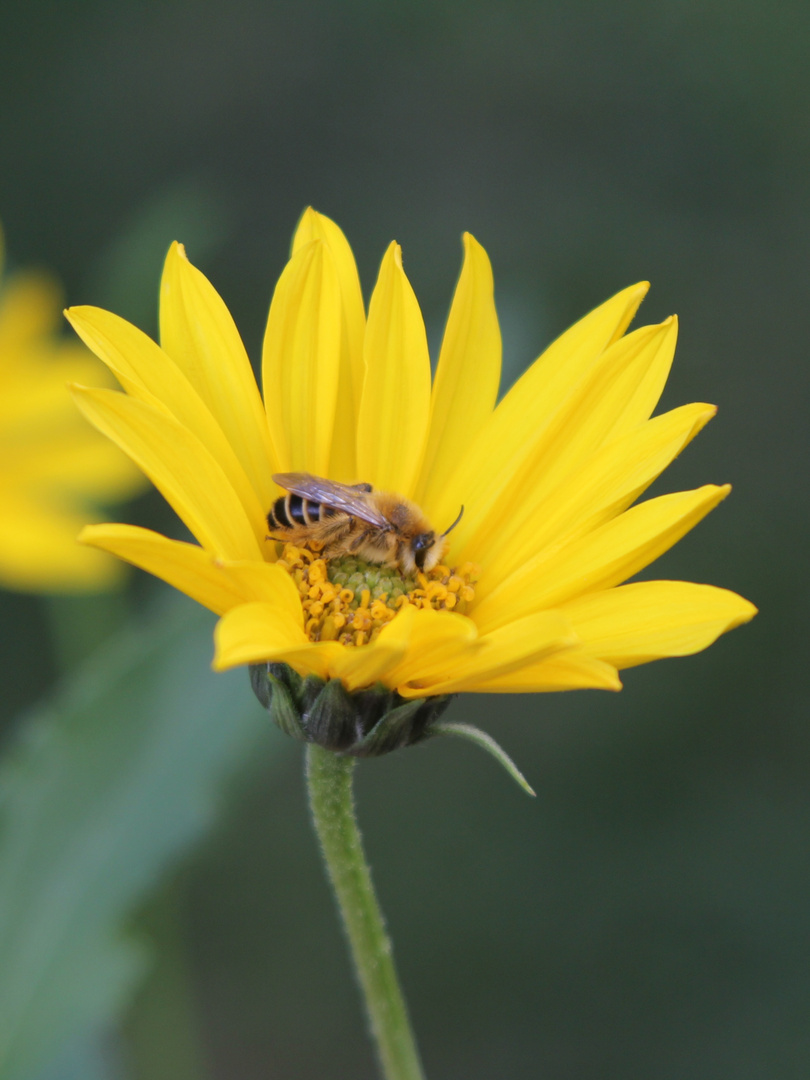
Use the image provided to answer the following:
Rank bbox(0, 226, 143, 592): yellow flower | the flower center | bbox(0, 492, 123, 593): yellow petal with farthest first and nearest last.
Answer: bbox(0, 226, 143, 592): yellow flower, bbox(0, 492, 123, 593): yellow petal, the flower center

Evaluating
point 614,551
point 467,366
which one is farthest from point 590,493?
point 467,366

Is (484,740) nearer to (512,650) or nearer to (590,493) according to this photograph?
(512,650)

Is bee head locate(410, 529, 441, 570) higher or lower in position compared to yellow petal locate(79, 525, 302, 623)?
lower

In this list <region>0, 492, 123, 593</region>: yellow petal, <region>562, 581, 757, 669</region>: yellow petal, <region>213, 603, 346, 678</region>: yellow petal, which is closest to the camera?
<region>213, 603, 346, 678</region>: yellow petal

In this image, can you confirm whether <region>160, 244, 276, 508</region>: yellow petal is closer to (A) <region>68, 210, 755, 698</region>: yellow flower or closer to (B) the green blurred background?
(A) <region>68, 210, 755, 698</region>: yellow flower

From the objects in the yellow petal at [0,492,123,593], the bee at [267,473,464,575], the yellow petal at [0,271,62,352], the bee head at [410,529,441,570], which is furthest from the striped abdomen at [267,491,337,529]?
the yellow petal at [0,271,62,352]

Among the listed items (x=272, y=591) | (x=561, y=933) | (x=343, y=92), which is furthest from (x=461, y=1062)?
(x=343, y=92)

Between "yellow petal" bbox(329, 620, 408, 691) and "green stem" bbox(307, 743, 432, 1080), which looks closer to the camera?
"yellow petal" bbox(329, 620, 408, 691)
